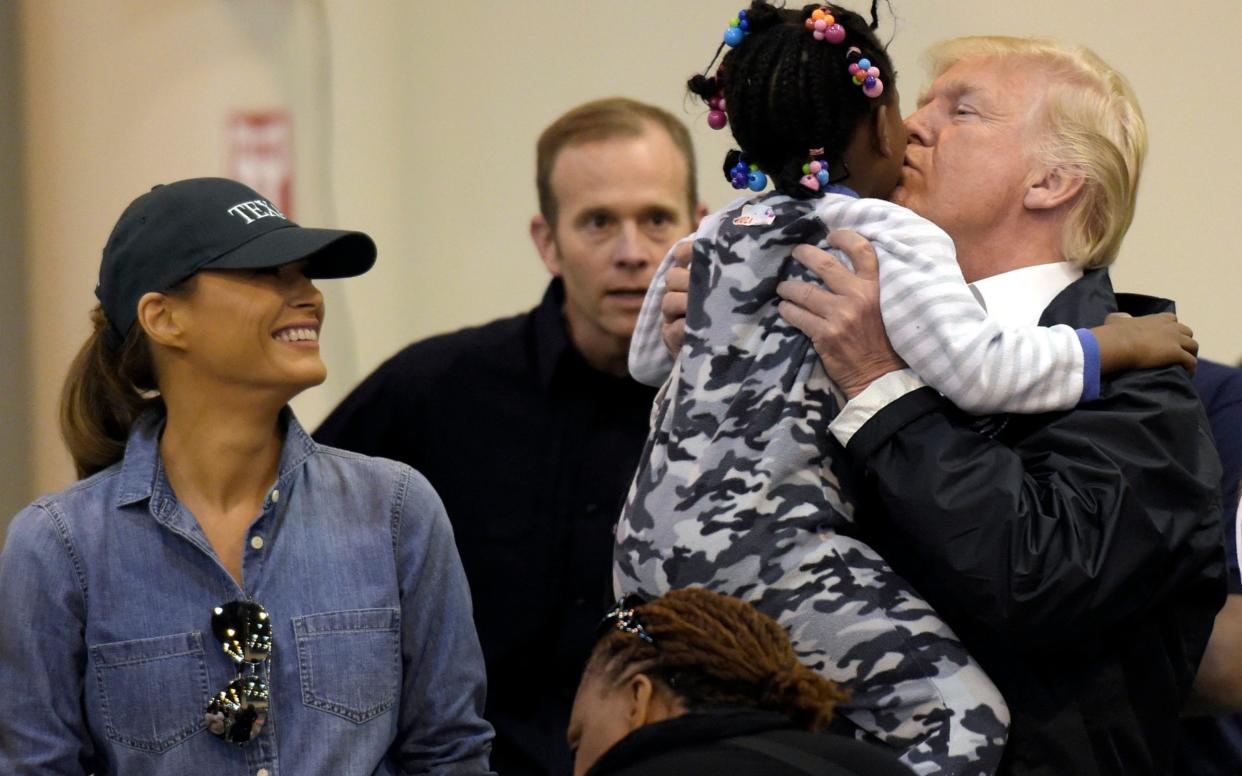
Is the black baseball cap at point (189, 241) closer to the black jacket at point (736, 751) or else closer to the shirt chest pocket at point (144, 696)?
the shirt chest pocket at point (144, 696)

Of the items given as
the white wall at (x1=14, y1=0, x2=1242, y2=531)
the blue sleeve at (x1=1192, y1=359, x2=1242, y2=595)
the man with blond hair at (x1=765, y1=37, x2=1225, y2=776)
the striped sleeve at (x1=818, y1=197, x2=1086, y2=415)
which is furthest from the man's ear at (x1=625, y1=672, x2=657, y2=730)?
the white wall at (x1=14, y1=0, x2=1242, y2=531)

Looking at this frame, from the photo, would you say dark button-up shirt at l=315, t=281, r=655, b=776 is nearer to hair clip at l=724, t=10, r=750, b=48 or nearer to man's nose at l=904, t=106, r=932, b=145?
man's nose at l=904, t=106, r=932, b=145

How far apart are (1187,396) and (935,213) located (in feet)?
1.43

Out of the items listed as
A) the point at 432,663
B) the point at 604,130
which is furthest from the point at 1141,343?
the point at 604,130

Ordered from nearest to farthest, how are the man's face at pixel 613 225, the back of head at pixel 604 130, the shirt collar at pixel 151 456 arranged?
the shirt collar at pixel 151 456
the man's face at pixel 613 225
the back of head at pixel 604 130

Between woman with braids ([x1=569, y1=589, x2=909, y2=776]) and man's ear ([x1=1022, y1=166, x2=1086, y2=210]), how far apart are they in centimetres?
80

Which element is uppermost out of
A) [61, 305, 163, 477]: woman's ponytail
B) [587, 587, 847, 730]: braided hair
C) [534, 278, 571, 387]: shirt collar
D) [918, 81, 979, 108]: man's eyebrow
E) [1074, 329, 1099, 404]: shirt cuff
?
[918, 81, 979, 108]: man's eyebrow

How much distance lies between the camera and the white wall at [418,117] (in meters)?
3.93

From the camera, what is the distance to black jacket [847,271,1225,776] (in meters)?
1.81

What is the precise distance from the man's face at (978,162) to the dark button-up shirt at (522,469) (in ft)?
3.71

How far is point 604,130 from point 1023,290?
5.16 feet

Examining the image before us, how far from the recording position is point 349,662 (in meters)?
2.04

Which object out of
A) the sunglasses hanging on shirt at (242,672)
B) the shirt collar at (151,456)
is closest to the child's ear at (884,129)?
Result: the shirt collar at (151,456)

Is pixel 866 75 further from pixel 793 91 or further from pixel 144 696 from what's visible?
pixel 144 696
